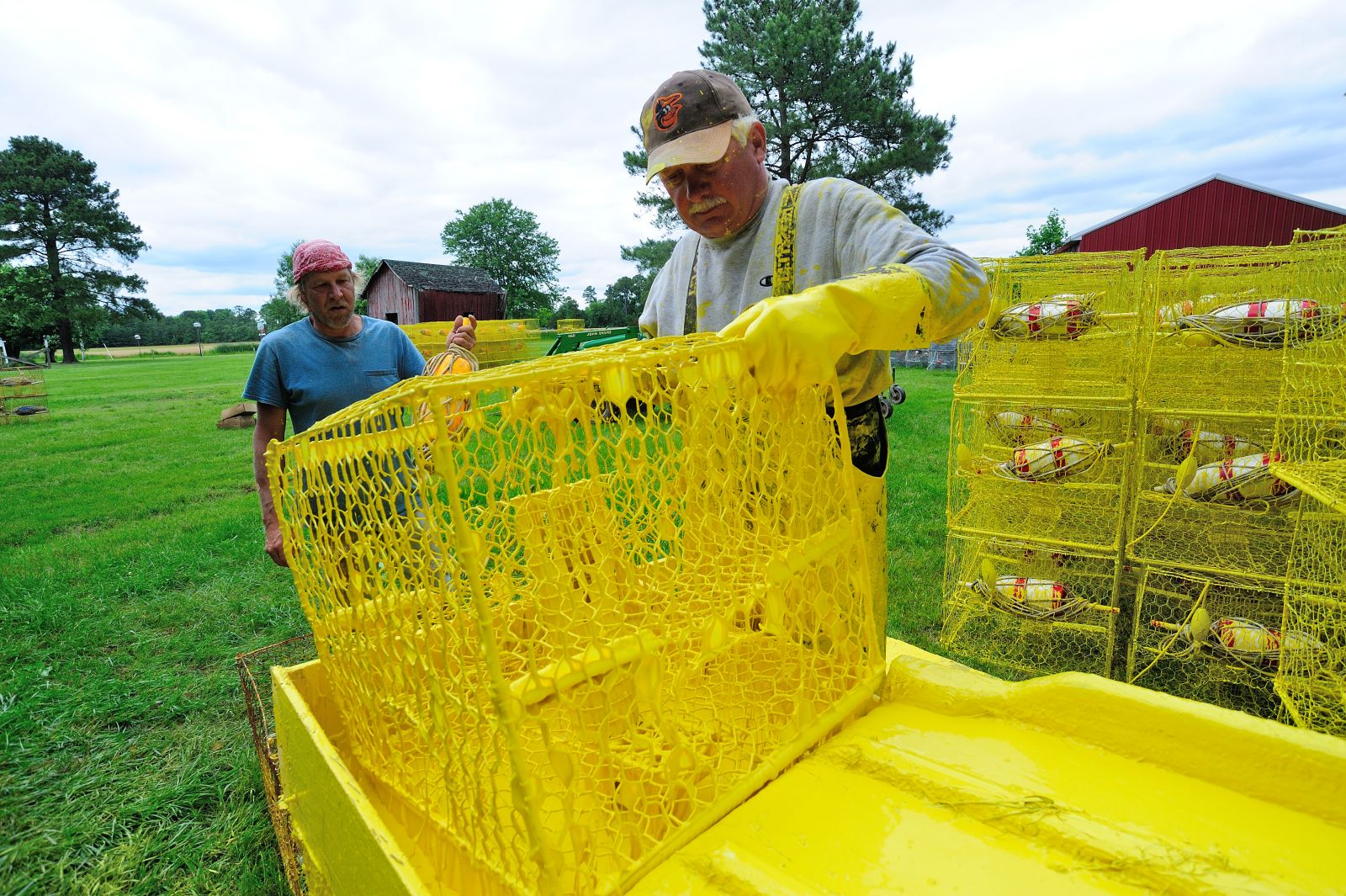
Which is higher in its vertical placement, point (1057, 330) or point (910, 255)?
point (910, 255)

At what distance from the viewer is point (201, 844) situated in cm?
251

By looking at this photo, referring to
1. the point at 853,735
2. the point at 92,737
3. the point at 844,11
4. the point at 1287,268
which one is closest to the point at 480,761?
the point at 853,735

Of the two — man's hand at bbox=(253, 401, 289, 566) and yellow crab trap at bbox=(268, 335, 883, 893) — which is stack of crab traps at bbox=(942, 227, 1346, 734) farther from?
man's hand at bbox=(253, 401, 289, 566)

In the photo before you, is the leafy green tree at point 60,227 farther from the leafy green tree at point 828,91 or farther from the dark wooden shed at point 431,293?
the leafy green tree at point 828,91

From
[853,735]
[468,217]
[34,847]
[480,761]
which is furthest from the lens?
[468,217]

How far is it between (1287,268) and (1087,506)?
168 cm

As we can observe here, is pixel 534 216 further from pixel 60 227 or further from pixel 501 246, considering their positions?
pixel 60 227

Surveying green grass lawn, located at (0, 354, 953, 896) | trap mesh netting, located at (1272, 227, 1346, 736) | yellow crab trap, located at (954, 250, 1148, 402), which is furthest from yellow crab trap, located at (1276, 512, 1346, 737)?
green grass lawn, located at (0, 354, 953, 896)

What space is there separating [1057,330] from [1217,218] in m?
24.4

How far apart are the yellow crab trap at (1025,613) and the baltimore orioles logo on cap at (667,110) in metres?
3.08

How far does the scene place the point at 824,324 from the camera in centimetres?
124

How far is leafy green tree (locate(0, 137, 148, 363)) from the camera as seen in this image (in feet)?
134

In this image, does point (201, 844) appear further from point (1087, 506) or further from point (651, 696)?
point (1087, 506)

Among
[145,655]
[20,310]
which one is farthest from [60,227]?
[145,655]
